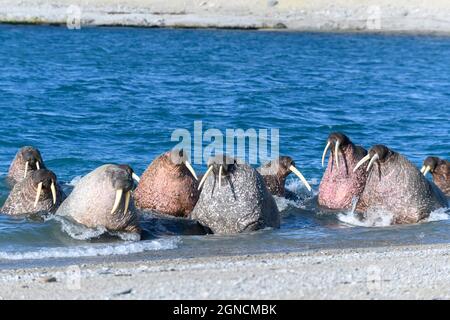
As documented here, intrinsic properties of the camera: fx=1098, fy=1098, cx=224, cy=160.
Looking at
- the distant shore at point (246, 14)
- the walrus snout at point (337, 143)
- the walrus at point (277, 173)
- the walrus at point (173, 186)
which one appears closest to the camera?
the walrus at point (173, 186)

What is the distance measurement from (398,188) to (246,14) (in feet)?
156

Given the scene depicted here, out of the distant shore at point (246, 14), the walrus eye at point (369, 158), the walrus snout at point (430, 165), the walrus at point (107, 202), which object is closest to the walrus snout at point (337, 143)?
the walrus eye at point (369, 158)

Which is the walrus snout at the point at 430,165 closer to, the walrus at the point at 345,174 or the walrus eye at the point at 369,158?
the walrus at the point at 345,174

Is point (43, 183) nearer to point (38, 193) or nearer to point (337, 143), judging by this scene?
point (38, 193)

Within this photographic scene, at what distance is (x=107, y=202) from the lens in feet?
37.3

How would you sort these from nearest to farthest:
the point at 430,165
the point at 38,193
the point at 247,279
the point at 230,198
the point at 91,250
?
the point at 247,279, the point at 91,250, the point at 230,198, the point at 38,193, the point at 430,165

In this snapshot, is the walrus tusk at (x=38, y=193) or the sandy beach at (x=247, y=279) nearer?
the sandy beach at (x=247, y=279)

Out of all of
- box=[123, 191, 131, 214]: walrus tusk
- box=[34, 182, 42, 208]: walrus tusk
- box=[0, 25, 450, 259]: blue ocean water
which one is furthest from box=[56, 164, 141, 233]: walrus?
box=[34, 182, 42, 208]: walrus tusk

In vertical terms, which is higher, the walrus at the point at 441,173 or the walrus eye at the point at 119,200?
the walrus eye at the point at 119,200

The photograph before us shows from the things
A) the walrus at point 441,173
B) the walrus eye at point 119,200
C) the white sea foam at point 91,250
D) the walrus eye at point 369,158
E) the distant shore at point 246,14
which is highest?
the distant shore at point 246,14

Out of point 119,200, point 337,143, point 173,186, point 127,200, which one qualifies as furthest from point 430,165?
point 119,200

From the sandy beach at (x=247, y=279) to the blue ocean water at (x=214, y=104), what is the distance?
4.80 feet

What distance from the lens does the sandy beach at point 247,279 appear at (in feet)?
26.2

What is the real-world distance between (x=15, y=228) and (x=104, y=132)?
9.22 metres
